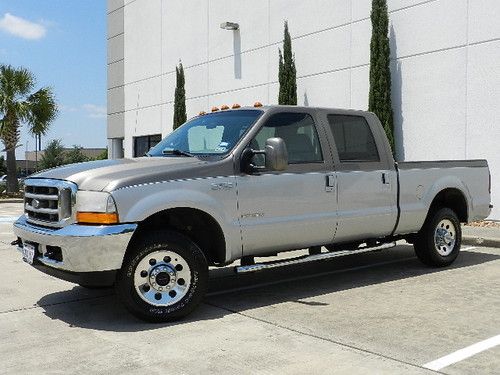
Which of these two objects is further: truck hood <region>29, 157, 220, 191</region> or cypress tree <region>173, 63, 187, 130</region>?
cypress tree <region>173, 63, 187, 130</region>

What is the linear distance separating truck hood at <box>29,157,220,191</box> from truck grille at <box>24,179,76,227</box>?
0.08 m

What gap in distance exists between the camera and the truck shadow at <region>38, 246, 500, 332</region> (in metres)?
5.57

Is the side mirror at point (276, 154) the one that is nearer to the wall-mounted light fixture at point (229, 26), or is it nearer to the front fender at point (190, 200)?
the front fender at point (190, 200)

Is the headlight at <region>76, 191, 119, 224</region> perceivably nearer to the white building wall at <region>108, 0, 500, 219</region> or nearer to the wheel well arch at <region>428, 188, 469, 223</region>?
the wheel well arch at <region>428, 188, 469, 223</region>

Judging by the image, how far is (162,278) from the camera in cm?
527

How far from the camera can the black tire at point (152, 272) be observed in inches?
202

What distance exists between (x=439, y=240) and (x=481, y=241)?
2.52 m

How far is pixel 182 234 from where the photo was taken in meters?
5.48

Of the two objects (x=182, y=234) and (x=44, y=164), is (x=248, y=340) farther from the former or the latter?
(x=44, y=164)

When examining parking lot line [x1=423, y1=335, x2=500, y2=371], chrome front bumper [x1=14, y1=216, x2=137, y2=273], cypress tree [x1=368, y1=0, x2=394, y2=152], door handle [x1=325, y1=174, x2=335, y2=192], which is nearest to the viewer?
parking lot line [x1=423, y1=335, x2=500, y2=371]

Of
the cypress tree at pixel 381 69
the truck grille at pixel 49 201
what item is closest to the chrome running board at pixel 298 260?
the truck grille at pixel 49 201

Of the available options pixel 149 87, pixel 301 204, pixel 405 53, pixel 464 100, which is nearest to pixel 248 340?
pixel 301 204

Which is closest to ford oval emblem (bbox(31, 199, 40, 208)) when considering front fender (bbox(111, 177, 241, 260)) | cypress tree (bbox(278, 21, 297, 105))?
front fender (bbox(111, 177, 241, 260))

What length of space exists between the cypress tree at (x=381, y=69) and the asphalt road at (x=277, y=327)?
288 inches
